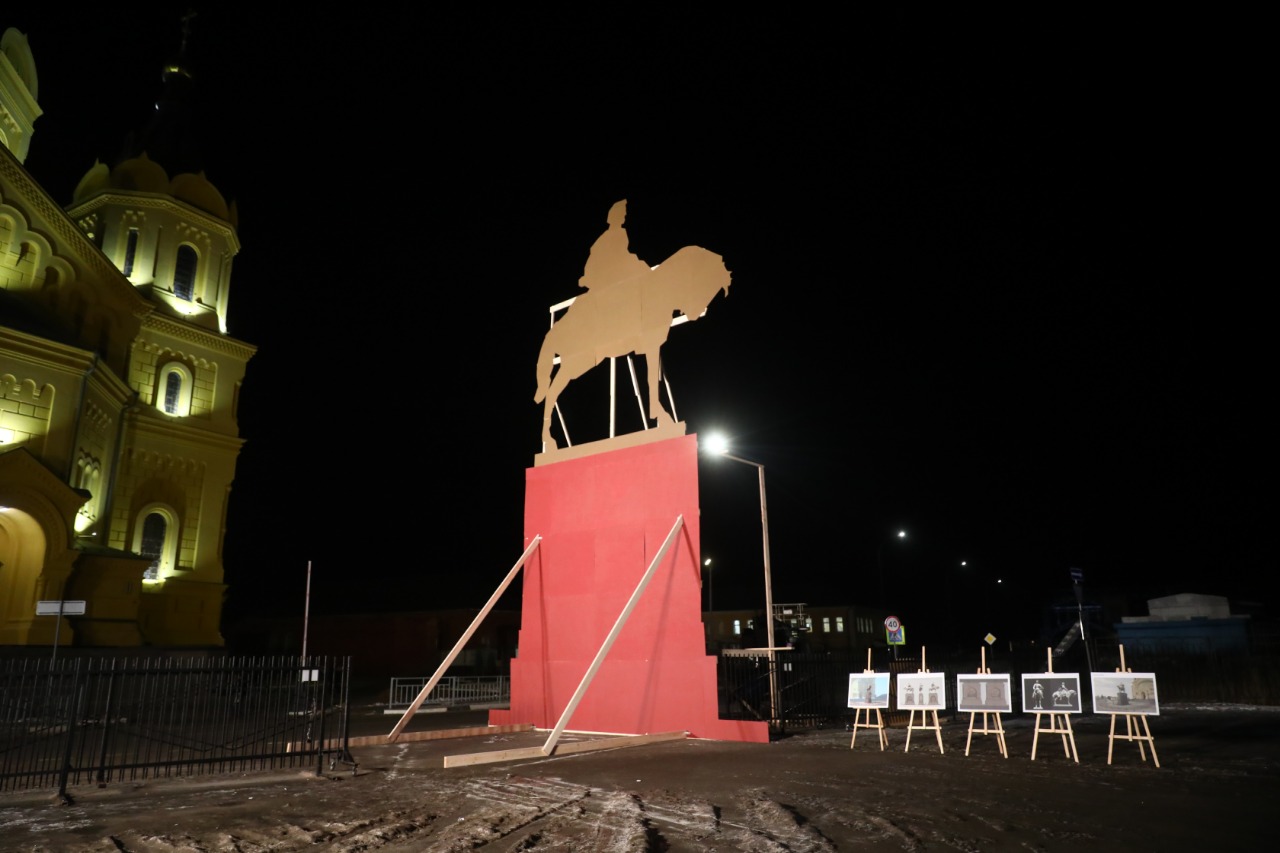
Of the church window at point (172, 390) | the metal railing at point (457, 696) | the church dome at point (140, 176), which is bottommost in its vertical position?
the metal railing at point (457, 696)

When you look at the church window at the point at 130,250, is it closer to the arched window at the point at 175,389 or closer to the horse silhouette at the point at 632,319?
the arched window at the point at 175,389

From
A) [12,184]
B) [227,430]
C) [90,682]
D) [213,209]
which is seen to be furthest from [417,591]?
[90,682]

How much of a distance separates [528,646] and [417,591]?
133 ft

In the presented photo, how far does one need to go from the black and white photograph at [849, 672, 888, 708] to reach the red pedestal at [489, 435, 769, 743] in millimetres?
1630

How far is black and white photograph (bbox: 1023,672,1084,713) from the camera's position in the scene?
38.5 feet

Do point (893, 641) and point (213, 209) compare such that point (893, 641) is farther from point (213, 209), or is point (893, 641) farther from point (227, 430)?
point (213, 209)

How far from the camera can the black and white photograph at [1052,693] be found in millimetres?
11727

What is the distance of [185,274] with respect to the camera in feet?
115

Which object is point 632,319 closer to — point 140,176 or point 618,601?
point 618,601

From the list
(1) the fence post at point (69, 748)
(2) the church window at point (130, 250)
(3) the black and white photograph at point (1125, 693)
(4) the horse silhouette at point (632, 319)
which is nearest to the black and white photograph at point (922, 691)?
(3) the black and white photograph at point (1125, 693)

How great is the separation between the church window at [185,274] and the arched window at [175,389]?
3027 mm

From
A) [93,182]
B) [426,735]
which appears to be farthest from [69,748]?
[93,182]

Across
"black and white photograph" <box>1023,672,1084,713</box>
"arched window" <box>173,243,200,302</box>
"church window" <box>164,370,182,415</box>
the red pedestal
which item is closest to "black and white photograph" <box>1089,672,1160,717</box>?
"black and white photograph" <box>1023,672,1084,713</box>

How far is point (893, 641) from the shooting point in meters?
21.3
